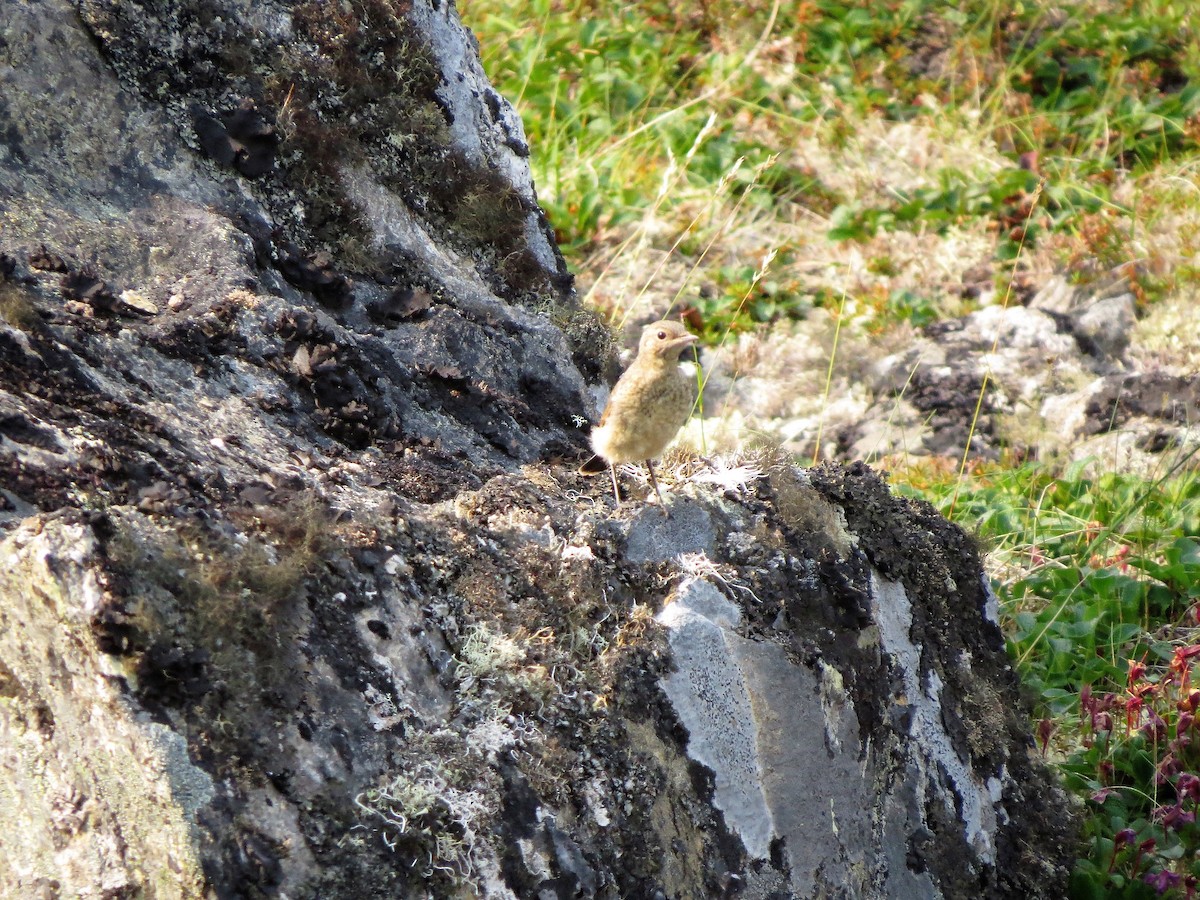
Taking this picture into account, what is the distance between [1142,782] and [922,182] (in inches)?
270

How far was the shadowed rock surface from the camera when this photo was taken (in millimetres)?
2861

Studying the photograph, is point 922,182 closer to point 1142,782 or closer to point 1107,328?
point 1107,328

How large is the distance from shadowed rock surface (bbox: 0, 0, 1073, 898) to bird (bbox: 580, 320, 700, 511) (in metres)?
0.17

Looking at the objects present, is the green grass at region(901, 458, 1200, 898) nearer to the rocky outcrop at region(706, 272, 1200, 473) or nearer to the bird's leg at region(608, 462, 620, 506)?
the rocky outcrop at region(706, 272, 1200, 473)

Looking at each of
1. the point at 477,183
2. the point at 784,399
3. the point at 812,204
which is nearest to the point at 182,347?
the point at 477,183

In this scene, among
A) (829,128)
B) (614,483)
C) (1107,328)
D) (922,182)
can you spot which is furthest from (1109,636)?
(829,128)

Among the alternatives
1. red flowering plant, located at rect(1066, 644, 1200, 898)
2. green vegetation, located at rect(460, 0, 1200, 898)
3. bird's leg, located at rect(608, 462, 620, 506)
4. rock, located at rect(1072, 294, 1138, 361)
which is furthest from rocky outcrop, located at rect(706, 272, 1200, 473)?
bird's leg, located at rect(608, 462, 620, 506)

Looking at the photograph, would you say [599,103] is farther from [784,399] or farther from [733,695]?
[733,695]

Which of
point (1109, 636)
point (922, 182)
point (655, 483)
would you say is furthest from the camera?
point (922, 182)

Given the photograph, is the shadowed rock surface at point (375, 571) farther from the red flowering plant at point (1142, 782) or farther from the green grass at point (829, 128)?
the green grass at point (829, 128)

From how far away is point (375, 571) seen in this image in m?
3.35

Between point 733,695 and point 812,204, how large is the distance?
25.4ft

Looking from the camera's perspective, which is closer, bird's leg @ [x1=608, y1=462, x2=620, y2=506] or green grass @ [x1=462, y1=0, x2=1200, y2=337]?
bird's leg @ [x1=608, y1=462, x2=620, y2=506]

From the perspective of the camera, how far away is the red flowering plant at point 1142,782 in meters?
4.53
